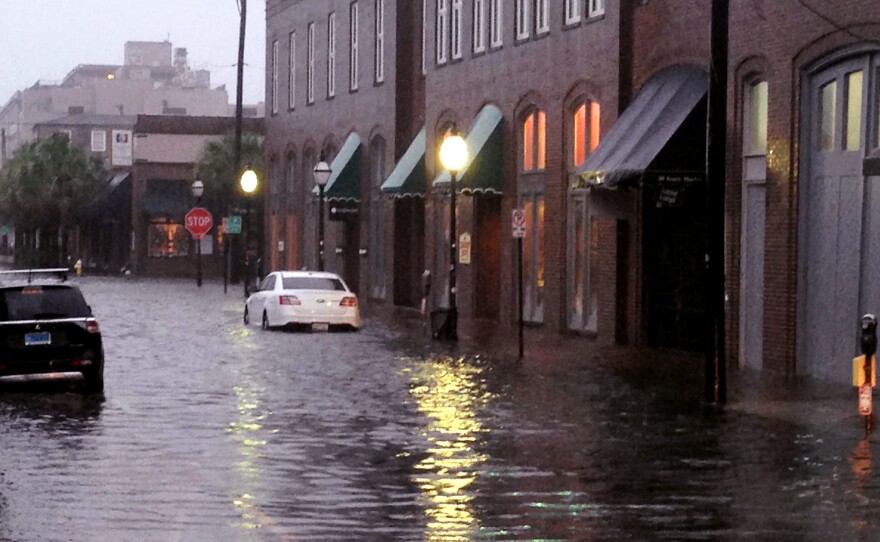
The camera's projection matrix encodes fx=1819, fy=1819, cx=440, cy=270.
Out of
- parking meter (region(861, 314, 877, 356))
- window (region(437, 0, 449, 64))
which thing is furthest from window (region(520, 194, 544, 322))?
parking meter (region(861, 314, 877, 356))

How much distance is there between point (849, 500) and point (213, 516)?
4721mm

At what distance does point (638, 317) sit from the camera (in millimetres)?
32969

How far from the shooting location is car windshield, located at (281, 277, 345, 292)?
1513 inches

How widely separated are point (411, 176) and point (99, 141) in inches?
3826

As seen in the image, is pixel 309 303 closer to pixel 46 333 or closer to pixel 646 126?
pixel 646 126

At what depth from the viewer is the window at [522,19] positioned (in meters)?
40.0

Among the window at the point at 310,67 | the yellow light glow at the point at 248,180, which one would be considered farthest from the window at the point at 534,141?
the window at the point at 310,67

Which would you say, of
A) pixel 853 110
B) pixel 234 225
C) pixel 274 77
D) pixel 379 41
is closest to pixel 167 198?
pixel 274 77

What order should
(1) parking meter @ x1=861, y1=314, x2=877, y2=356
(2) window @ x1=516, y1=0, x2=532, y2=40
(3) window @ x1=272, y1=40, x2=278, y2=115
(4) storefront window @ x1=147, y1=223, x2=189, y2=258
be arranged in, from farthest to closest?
(4) storefront window @ x1=147, y1=223, x2=189, y2=258, (3) window @ x1=272, y1=40, x2=278, y2=115, (2) window @ x1=516, y1=0, x2=532, y2=40, (1) parking meter @ x1=861, y1=314, x2=877, y2=356

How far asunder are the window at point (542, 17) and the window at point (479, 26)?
387 centimetres

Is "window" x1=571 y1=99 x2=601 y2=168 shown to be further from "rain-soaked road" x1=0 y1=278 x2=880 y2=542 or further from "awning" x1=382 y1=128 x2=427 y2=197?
"awning" x1=382 y1=128 x2=427 y2=197

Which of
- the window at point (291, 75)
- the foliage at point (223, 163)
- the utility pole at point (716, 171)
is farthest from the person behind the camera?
the foliage at point (223, 163)

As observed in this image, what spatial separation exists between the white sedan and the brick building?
2743mm

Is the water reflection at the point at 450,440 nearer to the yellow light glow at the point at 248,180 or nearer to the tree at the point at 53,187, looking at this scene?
the yellow light glow at the point at 248,180
